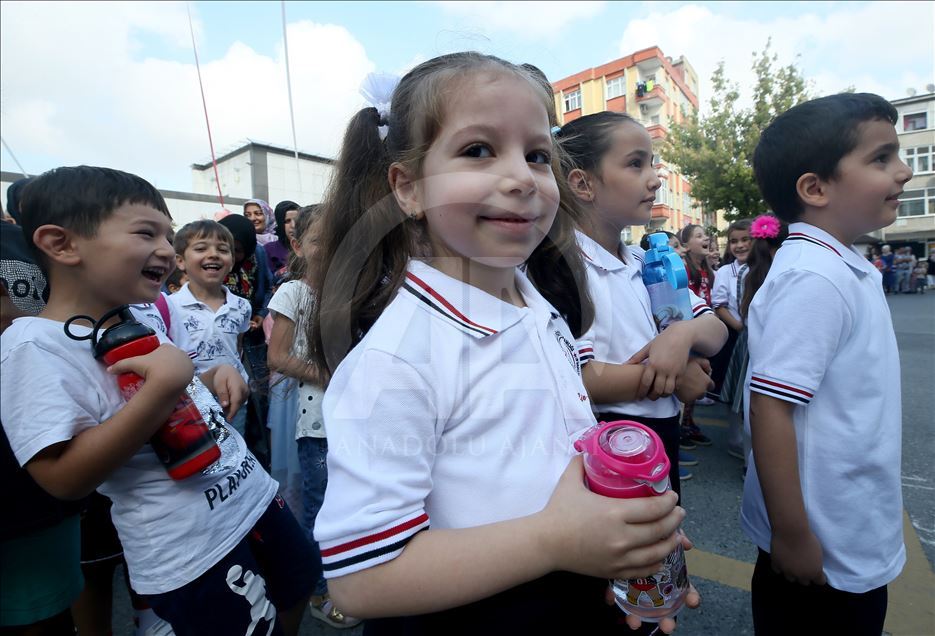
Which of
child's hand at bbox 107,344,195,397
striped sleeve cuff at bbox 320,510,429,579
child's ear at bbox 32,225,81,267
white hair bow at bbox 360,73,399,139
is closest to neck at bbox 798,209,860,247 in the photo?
white hair bow at bbox 360,73,399,139

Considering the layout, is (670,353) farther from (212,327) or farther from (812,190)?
(212,327)

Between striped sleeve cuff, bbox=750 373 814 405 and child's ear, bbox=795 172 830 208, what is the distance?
1.97ft

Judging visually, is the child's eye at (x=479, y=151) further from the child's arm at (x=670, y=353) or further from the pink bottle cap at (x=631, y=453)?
the child's arm at (x=670, y=353)

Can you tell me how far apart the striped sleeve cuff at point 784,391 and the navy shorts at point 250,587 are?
59.1 inches

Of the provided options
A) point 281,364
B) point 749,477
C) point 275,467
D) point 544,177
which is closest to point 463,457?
point 544,177

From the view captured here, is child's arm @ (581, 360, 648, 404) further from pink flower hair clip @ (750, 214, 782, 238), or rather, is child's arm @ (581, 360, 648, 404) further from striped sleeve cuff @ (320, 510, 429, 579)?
pink flower hair clip @ (750, 214, 782, 238)

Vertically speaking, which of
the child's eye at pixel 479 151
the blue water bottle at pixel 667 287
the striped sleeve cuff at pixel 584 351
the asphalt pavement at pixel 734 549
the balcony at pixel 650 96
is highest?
the balcony at pixel 650 96

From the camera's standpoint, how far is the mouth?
3.61 feet

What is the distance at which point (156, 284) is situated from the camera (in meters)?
1.11

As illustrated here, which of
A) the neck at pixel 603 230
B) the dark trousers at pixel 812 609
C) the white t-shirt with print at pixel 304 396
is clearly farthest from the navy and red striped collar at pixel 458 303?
the white t-shirt with print at pixel 304 396

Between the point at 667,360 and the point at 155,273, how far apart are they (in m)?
1.38

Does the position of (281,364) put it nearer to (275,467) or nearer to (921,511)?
(275,467)

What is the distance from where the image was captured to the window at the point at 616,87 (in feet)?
86.3

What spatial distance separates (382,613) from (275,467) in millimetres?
2154
